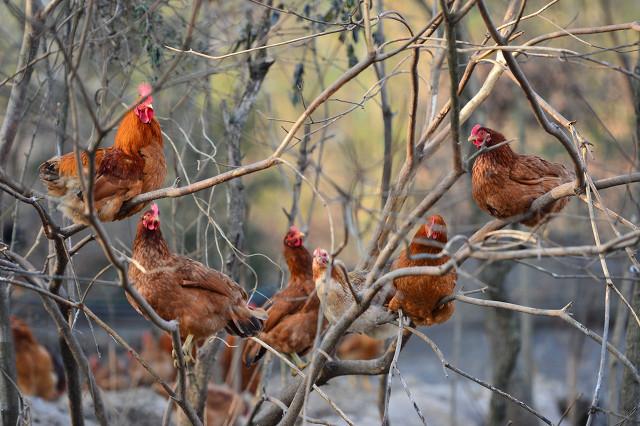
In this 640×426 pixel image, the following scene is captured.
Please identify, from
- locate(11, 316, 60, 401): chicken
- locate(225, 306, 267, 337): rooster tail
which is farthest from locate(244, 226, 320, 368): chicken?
locate(11, 316, 60, 401): chicken

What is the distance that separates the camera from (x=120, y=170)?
160 inches

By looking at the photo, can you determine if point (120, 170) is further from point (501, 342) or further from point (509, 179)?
point (501, 342)

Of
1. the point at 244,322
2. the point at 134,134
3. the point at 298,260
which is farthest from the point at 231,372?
the point at 134,134

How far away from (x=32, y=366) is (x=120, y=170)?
3.93 metres

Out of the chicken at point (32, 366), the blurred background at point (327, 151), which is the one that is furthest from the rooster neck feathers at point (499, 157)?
the chicken at point (32, 366)

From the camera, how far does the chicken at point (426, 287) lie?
4.06m

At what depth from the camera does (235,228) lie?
Result: 5.11 metres

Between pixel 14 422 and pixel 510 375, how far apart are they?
180 inches

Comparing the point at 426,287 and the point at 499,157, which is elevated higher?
the point at 499,157

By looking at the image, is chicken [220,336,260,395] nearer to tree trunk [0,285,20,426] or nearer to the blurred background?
the blurred background

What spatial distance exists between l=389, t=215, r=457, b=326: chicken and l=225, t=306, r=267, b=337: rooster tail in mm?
728

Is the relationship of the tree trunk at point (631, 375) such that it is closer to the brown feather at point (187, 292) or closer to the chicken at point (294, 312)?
the chicken at point (294, 312)

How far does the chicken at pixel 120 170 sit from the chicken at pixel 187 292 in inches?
10.3

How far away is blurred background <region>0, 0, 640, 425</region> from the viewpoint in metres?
4.81
